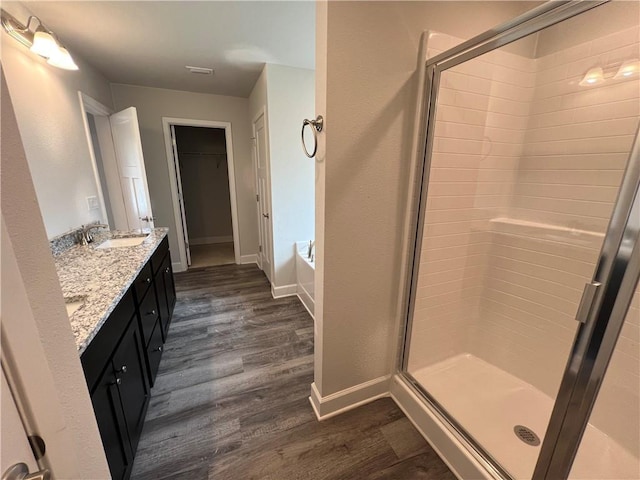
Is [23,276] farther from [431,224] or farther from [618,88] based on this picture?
[618,88]

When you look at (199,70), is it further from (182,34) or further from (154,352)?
(154,352)

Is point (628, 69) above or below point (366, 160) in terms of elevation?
above

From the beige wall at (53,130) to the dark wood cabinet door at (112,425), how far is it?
1.39 metres

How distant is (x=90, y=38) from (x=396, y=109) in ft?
8.29

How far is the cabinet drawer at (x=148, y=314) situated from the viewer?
160 cm

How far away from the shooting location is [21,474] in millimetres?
411

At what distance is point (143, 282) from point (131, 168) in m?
1.81

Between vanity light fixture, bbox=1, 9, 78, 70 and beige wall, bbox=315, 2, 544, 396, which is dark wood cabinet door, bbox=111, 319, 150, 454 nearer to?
beige wall, bbox=315, 2, 544, 396

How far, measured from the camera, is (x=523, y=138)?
1790 mm

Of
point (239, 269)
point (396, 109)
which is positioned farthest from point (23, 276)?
point (239, 269)

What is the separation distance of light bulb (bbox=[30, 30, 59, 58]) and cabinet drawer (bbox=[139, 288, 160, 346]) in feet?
5.20

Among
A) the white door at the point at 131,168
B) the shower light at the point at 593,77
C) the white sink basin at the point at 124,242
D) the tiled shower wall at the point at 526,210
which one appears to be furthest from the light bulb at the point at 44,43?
the shower light at the point at 593,77

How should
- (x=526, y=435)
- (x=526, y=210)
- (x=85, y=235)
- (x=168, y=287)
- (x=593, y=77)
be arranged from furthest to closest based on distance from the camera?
1. (x=168, y=287)
2. (x=85, y=235)
3. (x=526, y=210)
4. (x=593, y=77)
5. (x=526, y=435)

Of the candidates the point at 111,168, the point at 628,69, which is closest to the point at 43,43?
the point at 111,168
